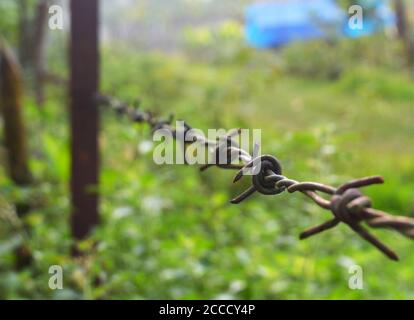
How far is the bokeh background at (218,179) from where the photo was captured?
5.07ft

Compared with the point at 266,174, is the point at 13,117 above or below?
above

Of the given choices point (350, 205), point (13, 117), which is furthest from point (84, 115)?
point (350, 205)

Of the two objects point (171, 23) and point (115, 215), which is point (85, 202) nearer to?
point (115, 215)

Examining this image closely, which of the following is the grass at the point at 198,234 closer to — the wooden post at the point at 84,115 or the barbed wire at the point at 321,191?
the wooden post at the point at 84,115

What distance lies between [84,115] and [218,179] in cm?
146

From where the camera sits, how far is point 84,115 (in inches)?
67.7

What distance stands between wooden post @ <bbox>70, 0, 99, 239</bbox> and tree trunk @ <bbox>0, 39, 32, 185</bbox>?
0.33 m

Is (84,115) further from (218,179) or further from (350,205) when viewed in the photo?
(218,179)

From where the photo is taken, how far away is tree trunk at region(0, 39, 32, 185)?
1975 millimetres

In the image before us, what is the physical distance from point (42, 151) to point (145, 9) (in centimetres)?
632

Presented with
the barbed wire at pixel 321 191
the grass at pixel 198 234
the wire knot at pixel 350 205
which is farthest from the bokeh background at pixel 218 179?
the wire knot at pixel 350 205

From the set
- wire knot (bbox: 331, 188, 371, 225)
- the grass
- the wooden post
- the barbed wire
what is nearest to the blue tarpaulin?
the grass

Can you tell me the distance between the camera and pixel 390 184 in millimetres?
3752

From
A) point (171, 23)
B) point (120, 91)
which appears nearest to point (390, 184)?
point (120, 91)
